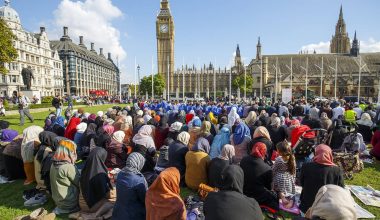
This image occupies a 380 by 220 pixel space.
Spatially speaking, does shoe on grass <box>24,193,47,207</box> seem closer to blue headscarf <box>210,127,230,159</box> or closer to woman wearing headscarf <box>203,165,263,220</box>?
woman wearing headscarf <box>203,165,263,220</box>

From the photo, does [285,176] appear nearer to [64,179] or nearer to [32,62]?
[64,179]

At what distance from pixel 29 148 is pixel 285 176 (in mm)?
6802

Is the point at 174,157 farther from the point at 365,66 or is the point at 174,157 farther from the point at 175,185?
the point at 365,66

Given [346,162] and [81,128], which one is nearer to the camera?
[346,162]

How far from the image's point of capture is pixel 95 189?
5414 millimetres

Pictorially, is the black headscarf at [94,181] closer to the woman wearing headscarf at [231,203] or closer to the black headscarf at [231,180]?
the woman wearing headscarf at [231,203]

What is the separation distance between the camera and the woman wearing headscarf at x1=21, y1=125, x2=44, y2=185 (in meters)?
7.18

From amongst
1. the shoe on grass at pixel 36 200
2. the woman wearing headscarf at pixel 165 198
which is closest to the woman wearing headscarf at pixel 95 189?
the shoe on grass at pixel 36 200

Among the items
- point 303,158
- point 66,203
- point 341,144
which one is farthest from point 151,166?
point 341,144

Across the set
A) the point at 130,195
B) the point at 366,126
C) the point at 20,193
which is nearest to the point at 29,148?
the point at 20,193

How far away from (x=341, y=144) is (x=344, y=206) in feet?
24.3

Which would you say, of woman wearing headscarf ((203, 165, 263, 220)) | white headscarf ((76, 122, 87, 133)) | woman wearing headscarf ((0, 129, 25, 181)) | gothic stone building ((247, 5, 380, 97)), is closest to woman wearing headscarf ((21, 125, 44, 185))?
woman wearing headscarf ((0, 129, 25, 181))

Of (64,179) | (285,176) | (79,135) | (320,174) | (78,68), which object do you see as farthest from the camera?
(78,68)

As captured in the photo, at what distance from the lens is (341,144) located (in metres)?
9.18
